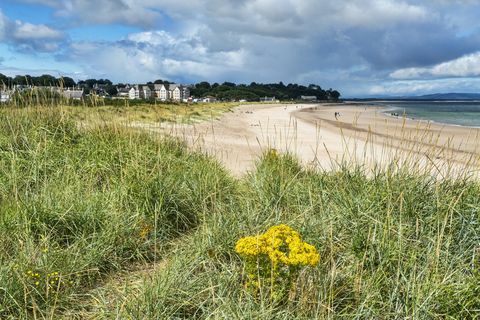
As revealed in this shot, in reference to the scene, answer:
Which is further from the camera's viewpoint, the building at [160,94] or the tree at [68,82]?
the building at [160,94]

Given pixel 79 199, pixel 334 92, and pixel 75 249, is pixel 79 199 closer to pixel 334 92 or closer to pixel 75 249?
pixel 75 249

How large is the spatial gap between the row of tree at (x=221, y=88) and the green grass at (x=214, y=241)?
2.64 meters

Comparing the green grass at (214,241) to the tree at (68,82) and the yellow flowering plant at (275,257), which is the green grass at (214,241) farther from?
the tree at (68,82)

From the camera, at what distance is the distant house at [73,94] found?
7666mm

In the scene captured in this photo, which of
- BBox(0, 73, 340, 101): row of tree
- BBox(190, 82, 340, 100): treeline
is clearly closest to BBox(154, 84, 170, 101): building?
BBox(0, 73, 340, 101): row of tree

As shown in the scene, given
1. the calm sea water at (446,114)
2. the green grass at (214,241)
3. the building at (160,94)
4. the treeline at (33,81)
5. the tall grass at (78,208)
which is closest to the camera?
the green grass at (214,241)

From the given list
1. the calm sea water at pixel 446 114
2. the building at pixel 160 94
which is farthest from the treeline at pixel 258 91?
the building at pixel 160 94

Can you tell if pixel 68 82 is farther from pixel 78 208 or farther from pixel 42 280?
pixel 42 280

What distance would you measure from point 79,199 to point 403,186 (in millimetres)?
3251

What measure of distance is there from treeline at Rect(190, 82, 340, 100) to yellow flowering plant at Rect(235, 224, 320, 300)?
335 feet

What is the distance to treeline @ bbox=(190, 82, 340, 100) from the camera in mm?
116812

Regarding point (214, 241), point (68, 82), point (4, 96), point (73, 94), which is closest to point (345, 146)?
point (214, 241)

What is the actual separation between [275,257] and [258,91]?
141095mm

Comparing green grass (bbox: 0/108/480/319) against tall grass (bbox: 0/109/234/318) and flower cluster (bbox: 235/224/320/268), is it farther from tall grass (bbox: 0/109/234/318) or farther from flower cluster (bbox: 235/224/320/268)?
flower cluster (bbox: 235/224/320/268)
